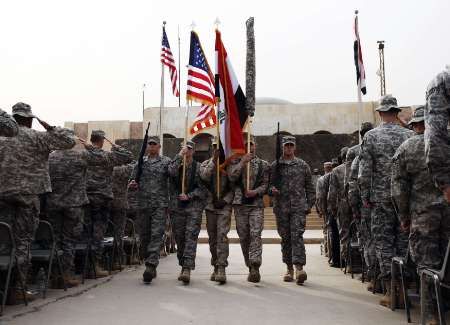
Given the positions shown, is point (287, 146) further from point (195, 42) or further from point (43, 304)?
point (43, 304)

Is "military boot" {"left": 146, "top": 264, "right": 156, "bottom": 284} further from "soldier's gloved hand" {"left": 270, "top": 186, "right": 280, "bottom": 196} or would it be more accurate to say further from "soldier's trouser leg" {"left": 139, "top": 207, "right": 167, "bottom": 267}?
"soldier's gloved hand" {"left": 270, "top": 186, "right": 280, "bottom": 196}

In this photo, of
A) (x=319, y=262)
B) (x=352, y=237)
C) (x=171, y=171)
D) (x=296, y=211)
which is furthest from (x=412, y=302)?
(x=319, y=262)

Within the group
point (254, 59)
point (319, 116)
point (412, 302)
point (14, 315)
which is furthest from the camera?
point (319, 116)

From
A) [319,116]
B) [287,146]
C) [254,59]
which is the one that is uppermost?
[319,116]

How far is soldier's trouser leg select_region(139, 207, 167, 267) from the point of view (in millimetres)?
5966

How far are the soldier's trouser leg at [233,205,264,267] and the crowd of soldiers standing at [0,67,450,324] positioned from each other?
0.01 m

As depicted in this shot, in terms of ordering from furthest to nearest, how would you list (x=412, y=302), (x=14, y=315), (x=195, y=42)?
(x=195, y=42), (x=412, y=302), (x=14, y=315)

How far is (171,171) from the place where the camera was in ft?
20.7

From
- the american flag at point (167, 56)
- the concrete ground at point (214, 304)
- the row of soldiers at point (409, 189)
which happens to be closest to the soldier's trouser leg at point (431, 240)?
the row of soldiers at point (409, 189)

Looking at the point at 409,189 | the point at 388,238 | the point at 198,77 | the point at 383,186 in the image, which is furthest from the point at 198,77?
the point at 409,189

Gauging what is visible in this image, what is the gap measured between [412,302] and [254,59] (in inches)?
146

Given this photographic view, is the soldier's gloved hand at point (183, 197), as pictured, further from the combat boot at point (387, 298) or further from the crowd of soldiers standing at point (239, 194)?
the combat boot at point (387, 298)

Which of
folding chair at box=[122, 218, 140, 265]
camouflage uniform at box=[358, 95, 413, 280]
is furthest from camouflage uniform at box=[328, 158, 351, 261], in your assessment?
folding chair at box=[122, 218, 140, 265]

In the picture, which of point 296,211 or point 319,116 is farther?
point 319,116
